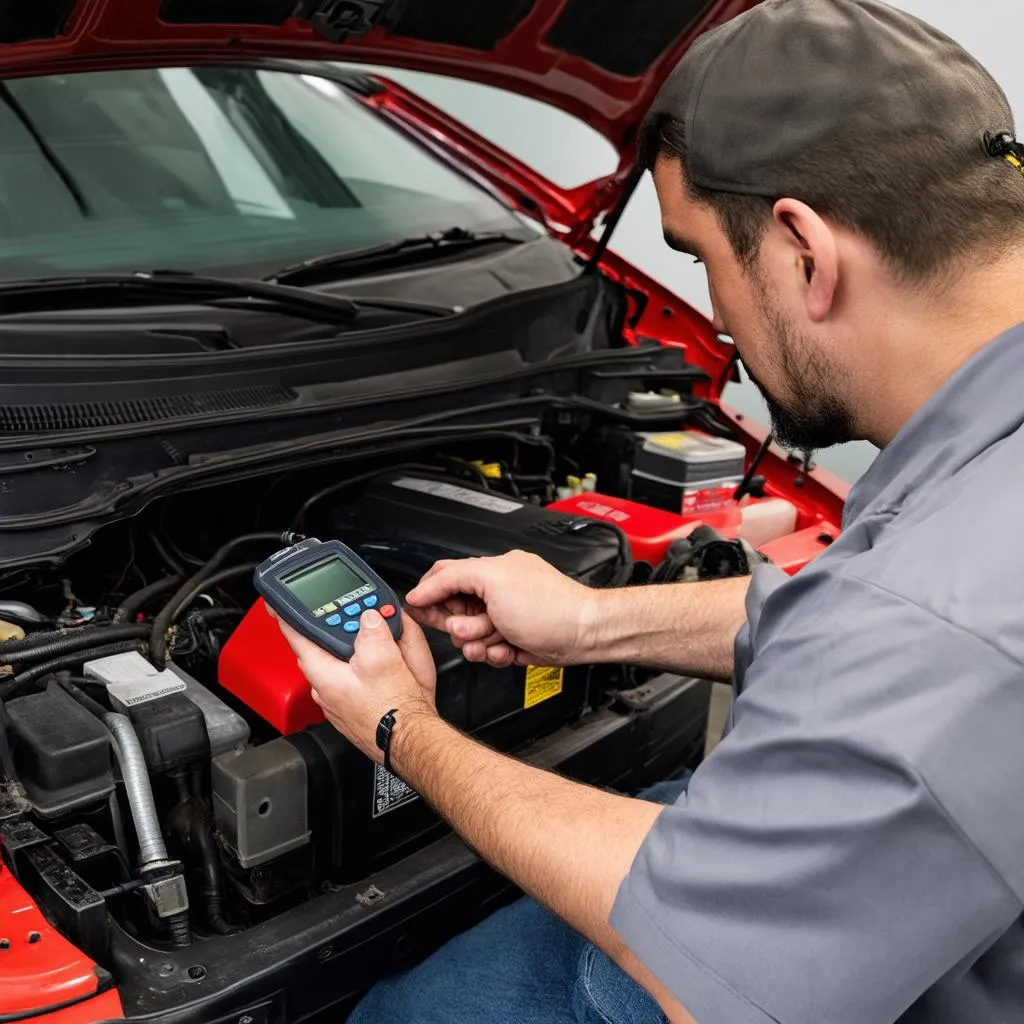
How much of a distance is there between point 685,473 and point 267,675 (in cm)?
83

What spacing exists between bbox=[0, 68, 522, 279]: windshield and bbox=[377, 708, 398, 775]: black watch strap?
895 millimetres

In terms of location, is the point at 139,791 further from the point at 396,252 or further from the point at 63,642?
the point at 396,252

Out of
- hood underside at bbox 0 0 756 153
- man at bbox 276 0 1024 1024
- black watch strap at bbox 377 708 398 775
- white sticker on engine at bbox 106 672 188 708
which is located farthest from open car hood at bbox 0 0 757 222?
black watch strap at bbox 377 708 398 775

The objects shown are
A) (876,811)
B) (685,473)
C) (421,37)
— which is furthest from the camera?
(685,473)

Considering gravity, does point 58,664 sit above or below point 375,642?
below

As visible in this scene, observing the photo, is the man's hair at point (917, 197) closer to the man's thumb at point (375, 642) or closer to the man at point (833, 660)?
the man at point (833, 660)

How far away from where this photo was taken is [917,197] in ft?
2.68

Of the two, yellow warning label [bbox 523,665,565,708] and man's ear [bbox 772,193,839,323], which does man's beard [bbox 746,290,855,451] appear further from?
yellow warning label [bbox 523,665,565,708]

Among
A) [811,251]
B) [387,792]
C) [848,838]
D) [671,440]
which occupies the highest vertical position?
[811,251]

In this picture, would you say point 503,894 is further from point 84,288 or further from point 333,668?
point 84,288

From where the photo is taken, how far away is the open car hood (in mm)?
1256

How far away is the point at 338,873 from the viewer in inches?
44.9

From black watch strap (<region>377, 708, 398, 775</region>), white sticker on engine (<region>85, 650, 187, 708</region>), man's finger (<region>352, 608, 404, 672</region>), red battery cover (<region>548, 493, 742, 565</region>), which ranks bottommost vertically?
red battery cover (<region>548, 493, 742, 565</region>)

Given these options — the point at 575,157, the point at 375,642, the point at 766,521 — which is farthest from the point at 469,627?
the point at 575,157
